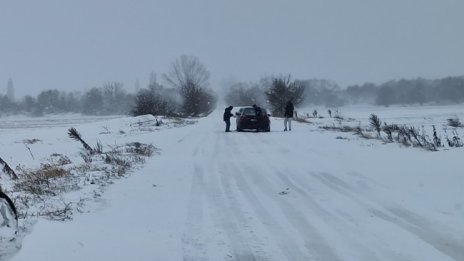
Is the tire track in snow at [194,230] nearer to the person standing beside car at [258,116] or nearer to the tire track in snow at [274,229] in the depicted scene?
the tire track in snow at [274,229]

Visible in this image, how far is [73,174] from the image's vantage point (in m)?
12.1

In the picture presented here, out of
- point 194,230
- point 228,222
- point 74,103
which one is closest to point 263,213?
point 228,222

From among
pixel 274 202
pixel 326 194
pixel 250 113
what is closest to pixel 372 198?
pixel 326 194

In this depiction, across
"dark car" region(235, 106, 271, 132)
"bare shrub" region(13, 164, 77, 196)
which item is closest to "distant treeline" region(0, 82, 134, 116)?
"dark car" region(235, 106, 271, 132)

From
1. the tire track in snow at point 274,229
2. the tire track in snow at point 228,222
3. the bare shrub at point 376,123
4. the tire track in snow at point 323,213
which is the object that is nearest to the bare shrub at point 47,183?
the tire track in snow at point 228,222

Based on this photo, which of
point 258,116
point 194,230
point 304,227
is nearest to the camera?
point 194,230

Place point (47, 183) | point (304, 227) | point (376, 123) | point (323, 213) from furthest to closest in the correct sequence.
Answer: point (376, 123)
point (47, 183)
point (323, 213)
point (304, 227)

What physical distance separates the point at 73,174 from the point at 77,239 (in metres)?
6.02

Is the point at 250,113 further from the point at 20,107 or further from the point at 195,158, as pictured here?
the point at 20,107

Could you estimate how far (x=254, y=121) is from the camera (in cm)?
3231

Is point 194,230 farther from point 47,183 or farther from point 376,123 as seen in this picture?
point 376,123

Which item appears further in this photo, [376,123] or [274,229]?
[376,123]

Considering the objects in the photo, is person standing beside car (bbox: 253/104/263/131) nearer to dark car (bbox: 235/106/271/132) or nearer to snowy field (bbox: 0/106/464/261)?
dark car (bbox: 235/106/271/132)

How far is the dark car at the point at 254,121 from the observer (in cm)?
3222
